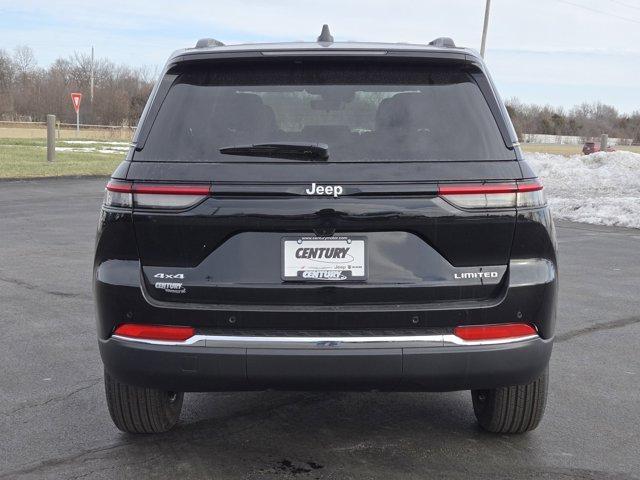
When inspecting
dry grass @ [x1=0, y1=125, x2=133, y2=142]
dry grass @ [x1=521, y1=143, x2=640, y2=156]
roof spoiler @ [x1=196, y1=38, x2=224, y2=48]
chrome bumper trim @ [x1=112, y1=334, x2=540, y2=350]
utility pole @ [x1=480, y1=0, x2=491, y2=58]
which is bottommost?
dry grass @ [x1=0, y1=125, x2=133, y2=142]

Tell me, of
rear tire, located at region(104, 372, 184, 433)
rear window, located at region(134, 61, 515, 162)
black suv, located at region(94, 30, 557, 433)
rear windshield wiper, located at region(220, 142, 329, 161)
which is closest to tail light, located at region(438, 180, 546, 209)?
black suv, located at region(94, 30, 557, 433)

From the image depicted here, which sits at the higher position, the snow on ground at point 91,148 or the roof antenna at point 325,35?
the roof antenna at point 325,35

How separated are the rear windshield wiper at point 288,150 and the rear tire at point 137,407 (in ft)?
4.12

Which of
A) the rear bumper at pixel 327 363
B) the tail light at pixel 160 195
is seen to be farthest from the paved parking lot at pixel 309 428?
the tail light at pixel 160 195

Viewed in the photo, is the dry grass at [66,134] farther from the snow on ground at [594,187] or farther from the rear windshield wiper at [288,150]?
the rear windshield wiper at [288,150]

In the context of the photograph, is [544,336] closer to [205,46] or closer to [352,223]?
[352,223]

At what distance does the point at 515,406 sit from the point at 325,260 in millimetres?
1328

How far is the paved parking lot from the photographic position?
3465 millimetres

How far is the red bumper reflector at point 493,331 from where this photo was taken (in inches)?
123

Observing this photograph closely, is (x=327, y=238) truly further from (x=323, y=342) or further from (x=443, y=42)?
(x=443, y=42)

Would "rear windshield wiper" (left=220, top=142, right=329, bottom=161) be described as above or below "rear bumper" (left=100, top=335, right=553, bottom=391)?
above

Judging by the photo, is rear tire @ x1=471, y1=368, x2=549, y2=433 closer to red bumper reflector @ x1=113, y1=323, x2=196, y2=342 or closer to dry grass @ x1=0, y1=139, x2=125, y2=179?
red bumper reflector @ x1=113, y1=323, x2=196, y2=342

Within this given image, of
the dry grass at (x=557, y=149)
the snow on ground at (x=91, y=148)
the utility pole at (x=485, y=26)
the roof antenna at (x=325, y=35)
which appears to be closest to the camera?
the roof antenna at (x=325, y=35)

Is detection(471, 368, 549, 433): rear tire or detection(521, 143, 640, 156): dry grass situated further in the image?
detection(521, 143, 640, 156): dry grass
